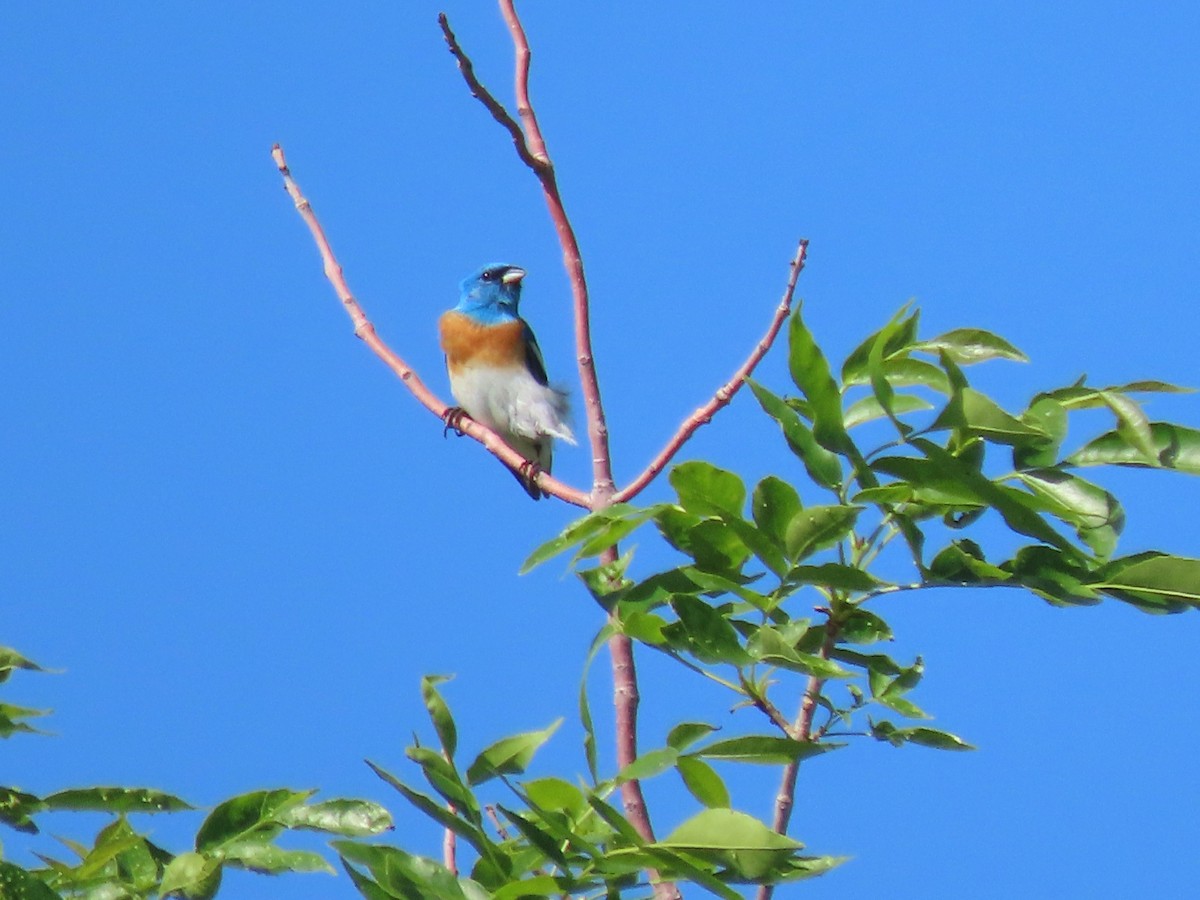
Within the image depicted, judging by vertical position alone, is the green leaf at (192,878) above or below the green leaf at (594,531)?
below

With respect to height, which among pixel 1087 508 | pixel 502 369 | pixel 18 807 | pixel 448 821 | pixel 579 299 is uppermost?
pixel 502 369

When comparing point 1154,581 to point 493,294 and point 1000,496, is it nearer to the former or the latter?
point 1000,496

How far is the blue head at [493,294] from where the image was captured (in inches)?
395

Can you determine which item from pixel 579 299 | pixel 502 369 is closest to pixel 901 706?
pixel 579 299

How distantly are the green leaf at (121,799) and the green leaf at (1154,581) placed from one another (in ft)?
4.73

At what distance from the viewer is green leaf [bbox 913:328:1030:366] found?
82.5 inches

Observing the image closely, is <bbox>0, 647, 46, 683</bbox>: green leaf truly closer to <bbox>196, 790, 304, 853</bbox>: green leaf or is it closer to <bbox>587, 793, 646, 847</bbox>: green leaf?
<bbox>196, 790, 304, 853</bbox>: green leaf

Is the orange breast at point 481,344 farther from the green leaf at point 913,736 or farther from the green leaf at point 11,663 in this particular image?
the green leaf at point 913,736

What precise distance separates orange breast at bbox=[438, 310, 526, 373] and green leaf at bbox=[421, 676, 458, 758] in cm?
765

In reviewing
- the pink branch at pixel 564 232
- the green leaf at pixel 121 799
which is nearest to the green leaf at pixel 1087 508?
the pink branch at pixel 564 232

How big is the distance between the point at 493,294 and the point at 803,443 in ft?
27.4

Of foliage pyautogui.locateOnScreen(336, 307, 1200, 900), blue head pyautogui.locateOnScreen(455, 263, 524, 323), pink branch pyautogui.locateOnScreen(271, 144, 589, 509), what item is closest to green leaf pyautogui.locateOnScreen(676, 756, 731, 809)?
foliage pyautogui.locateOnScreen(336, 307, 1200, 900)

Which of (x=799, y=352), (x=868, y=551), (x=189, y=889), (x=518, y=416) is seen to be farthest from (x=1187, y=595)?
(x=518, y=416)

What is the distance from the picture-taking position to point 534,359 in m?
9.88
